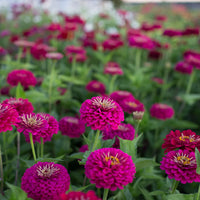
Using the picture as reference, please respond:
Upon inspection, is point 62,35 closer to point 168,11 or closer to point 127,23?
point 127,23

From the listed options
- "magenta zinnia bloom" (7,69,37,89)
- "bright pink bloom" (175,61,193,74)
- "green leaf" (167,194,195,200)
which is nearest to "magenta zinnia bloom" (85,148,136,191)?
"green leaf" (167,194,195,200)

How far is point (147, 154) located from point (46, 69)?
155 cm

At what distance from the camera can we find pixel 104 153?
846 millimetres

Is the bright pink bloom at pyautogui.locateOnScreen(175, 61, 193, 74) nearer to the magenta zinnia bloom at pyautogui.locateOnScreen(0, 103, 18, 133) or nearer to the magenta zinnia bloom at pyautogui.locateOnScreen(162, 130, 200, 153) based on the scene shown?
the magenta zinnia bloom at pyautogui.locateOnScreen(162, 130, 200, 153)

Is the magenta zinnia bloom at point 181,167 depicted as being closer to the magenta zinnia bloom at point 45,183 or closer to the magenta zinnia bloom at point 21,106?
the magenta zinnia bloom at point 45,183

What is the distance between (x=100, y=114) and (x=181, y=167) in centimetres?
34

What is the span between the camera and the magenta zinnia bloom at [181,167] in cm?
86

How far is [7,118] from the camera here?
2.89ft

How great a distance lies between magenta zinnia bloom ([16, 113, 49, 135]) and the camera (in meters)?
0.96

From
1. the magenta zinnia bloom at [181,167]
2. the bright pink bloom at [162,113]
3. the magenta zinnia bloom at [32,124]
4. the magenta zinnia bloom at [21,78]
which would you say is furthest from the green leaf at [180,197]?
the magenta zinnia bloom at [21,78]

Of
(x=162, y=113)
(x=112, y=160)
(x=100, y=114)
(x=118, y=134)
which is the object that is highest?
(x=100, y=114)

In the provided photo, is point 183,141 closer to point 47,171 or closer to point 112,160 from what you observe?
point 112,160

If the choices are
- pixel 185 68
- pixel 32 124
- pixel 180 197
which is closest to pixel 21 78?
pixel 32 124

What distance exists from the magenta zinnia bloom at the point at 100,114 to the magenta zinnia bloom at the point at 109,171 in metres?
0.12
